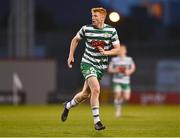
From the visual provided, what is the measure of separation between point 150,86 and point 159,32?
15.3 m

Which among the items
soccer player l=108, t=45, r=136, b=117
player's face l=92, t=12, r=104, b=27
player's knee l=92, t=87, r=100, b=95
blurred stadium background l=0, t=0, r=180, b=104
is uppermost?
player's face l=92, t=12, r=104, b=27

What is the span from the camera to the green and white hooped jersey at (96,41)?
17.3 m

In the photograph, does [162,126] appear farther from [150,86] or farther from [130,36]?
[130,36]

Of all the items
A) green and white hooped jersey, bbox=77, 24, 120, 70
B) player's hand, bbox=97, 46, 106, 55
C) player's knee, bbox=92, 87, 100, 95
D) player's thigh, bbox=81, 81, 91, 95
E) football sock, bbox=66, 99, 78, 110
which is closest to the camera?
player's knee, bbox=92, 87, 100, 95

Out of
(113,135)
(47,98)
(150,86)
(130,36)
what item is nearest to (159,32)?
(130,36)

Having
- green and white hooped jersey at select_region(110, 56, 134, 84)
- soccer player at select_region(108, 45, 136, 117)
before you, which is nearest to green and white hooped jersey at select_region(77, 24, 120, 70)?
soccer player at select_region(108, 45, 136, 117)

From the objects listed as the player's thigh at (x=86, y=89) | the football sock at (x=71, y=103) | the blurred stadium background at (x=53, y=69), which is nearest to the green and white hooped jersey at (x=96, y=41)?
the player's thigh at (x=86, y=89)

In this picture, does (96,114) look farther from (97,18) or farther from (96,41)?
(97,18)

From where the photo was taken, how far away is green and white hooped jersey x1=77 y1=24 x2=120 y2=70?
17328mm

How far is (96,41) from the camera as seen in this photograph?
17.3 meters

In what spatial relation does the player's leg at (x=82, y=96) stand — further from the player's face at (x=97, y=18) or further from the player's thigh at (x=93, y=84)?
the player's face at (x=97, y=18)

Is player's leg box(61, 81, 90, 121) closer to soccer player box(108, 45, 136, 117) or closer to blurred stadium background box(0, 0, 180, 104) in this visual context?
soccer player box(108, 45, 136, 117)

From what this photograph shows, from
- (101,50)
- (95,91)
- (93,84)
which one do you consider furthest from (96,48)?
(95,91)

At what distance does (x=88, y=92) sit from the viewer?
58.9 ft
